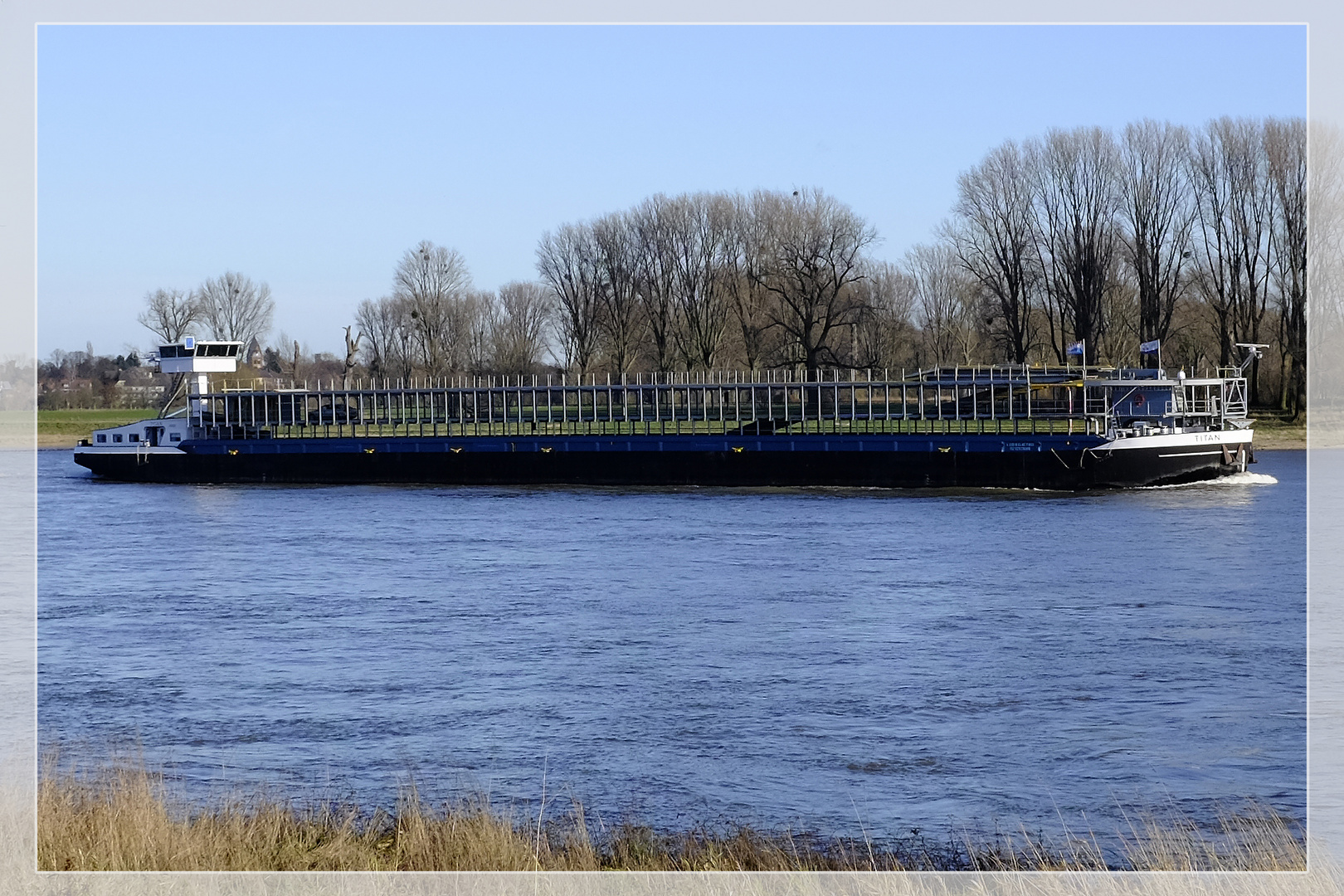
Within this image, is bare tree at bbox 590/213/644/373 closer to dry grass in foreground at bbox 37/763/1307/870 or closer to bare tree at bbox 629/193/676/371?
bare tree at bbox 629/193/676/371

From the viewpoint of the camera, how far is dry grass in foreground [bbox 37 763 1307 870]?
12547 mm

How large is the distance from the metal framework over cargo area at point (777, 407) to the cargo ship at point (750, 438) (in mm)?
178

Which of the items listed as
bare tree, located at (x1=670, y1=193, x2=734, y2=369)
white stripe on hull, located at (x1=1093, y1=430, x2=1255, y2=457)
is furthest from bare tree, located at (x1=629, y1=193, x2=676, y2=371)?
white stripe on hull, located at (x1=1093, y1=430, x2=1255, y2=457)

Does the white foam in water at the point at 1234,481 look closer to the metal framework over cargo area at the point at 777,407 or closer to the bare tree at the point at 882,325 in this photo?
the metal framework over cargo area at the point at 777,407

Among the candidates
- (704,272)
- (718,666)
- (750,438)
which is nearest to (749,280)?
(704,272)

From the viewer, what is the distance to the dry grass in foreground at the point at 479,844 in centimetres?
1255

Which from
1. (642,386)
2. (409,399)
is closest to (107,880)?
(642,386)

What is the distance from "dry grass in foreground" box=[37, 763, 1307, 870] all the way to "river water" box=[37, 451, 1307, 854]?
2.47ft

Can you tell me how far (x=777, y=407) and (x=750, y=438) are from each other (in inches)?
642

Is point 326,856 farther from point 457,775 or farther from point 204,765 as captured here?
point 204,765

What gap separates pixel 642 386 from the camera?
229 feet

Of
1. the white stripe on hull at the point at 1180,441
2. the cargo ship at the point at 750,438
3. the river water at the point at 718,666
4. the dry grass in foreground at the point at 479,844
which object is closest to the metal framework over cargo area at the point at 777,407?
the cargo ship at the point at 750,438

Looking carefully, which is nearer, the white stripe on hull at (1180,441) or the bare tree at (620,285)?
the white stripe on hull at (1180,441)

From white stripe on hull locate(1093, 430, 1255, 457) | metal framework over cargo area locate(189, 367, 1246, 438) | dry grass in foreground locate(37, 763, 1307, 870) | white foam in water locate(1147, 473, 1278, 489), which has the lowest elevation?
dry grass in foreground locate(37, 763, 1307, 870)
